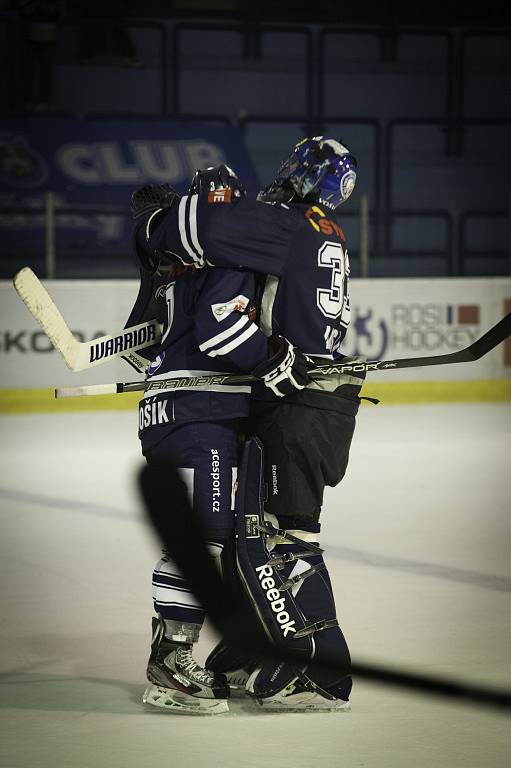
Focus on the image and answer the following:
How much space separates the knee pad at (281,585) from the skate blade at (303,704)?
0.03 metres

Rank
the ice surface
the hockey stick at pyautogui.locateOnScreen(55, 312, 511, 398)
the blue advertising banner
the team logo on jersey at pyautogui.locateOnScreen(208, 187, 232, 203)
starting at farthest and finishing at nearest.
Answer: the blue advertising banner
the hockey stick at pyautogui.locateOnScreen(55, 312, 511, 398)
the team logo on jersey at pyautogui.locateOnScreen(208, 187, 232, 203)
the ice surface

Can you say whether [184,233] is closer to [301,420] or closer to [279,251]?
[279,251]

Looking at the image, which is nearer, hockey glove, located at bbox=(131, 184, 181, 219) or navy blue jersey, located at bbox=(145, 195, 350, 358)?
navy blue jersey, located at bbox=(145, 195, 350, 358)

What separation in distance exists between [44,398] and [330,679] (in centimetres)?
625

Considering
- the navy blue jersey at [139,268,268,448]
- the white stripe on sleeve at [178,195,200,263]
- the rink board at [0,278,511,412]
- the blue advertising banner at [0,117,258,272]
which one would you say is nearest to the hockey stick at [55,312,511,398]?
the navy blue jersey at [139,268,268,448]

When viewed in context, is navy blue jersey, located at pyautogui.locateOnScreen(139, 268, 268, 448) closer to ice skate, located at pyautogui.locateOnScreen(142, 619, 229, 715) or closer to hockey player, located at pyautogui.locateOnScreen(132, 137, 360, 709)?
→ hockey player, located at pyautogui.locateOnScreen(132, 137, 360, 709)

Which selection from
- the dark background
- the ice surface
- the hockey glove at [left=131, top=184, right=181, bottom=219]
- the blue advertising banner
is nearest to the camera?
the ice surface

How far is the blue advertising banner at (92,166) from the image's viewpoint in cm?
1141

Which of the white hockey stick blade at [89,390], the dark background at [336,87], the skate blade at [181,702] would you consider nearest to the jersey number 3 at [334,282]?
the white hockey stick blade at [89,390]

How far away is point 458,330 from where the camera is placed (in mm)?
9531

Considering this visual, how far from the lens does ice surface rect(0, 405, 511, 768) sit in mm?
2898

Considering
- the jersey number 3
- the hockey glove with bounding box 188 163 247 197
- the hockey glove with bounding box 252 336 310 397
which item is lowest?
A: the hockey glove with bounding box 252 336 310 397

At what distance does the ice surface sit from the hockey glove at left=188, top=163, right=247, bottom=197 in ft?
2.94

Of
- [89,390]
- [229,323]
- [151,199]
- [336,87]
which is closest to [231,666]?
[89,390]
